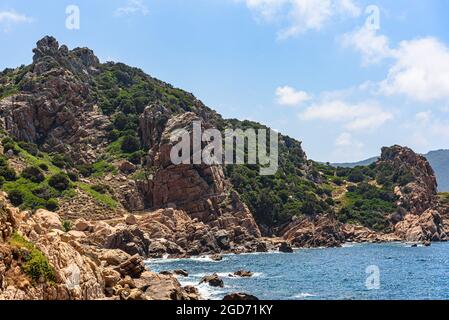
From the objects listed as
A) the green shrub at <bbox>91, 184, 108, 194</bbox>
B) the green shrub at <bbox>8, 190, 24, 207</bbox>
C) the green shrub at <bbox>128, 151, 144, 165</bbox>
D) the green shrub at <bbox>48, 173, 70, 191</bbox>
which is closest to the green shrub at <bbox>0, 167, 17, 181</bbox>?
the green shrub at <bbox>48, 173, 70, 191</bbox>

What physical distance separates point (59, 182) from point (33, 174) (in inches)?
210

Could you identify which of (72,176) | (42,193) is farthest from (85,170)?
(42,193)

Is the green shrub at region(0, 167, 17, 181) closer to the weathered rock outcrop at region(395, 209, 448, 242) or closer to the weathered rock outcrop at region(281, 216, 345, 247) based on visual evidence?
the weathered rock outcrop at region(281, 216, 345, 247)

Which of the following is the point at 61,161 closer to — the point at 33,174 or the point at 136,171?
the point at 33,174

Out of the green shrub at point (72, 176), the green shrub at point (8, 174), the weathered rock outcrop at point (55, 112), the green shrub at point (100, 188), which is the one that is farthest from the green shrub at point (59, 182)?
the weathered rock outcrop at point (55, 112)

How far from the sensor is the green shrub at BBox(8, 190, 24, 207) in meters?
92.7

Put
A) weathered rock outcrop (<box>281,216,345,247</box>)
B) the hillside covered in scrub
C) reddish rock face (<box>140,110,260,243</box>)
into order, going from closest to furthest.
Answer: the hillside covered in scrub, reddish rock face (<box>140,110,260,243</box>), weathered rock outcrop (<box>281,216,345,247</box>)

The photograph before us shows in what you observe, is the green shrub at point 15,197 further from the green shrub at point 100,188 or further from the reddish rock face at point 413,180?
the reddish rock face at point 413,180

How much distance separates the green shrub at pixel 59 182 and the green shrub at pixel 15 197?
908 cm

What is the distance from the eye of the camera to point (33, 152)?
11538 centimetres

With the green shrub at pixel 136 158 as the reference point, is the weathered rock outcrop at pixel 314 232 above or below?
below

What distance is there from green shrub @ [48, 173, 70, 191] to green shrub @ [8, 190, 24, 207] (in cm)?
908

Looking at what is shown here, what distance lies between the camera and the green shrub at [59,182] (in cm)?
10238
